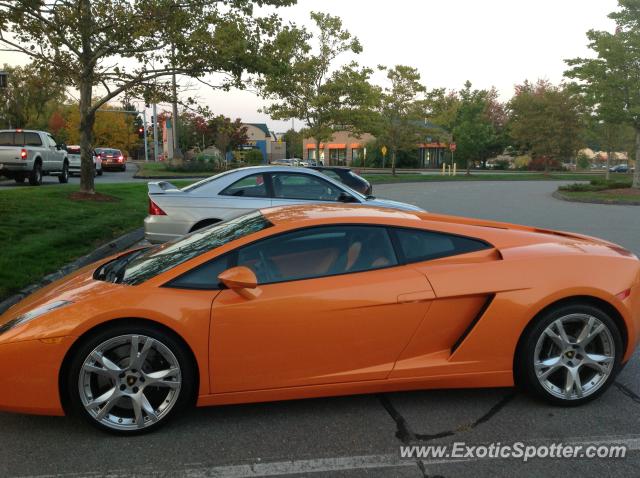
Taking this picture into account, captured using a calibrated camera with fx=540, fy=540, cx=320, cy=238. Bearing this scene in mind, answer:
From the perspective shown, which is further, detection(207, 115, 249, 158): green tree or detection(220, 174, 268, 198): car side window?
detection(207, 115, 249, 158): green tree

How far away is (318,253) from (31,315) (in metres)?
1.72

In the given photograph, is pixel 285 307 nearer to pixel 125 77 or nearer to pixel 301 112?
pixel 125 77

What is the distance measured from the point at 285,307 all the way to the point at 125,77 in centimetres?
1164

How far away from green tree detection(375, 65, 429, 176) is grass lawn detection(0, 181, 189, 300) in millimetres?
24821

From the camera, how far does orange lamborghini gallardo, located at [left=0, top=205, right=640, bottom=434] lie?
3.03 meters

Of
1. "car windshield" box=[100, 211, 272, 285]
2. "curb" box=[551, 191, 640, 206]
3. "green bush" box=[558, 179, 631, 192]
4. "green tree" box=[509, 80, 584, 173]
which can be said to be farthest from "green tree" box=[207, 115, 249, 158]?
"green tree" box=[509, 80, 584, 173]

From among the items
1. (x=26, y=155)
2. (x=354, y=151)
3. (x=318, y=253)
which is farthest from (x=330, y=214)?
(x=354, y=151)

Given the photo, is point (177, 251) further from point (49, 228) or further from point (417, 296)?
point (49, 228)

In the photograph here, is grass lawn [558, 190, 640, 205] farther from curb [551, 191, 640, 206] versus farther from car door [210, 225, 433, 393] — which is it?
car door [210, 225, 433, 393]

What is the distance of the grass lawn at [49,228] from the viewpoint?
6.59 m

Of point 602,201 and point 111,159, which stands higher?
point 111,159

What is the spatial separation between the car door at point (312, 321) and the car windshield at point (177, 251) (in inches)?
12.7

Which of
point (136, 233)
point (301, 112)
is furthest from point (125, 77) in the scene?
point (301, 112)

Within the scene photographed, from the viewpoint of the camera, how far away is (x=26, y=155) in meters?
17.6
